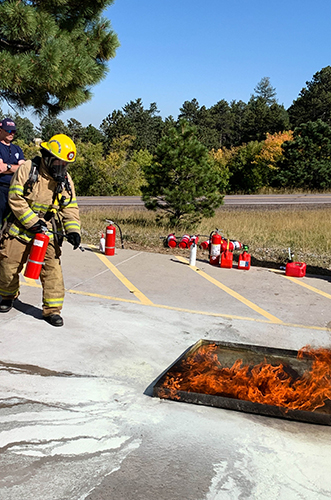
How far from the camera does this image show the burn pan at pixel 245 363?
310 cm

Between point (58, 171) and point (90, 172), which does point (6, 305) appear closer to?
point (58, 171)

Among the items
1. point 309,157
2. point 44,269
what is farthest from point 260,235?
point 309,157

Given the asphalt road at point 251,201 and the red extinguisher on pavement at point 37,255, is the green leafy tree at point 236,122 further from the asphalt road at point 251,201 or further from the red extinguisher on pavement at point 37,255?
the red extinguisher on pavement at point 37,255

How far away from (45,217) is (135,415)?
2319 mm

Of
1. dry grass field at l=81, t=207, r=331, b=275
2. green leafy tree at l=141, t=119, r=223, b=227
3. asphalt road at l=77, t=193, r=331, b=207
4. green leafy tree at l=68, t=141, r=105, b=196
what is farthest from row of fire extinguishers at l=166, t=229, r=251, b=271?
green leafy tree at l=68, t=141, r=105, b=196

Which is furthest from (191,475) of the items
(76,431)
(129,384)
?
(129,384)

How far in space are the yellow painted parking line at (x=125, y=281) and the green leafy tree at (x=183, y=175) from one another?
13.0 feet

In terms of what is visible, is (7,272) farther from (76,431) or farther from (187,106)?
(187,106)

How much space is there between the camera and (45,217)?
4.61 metres

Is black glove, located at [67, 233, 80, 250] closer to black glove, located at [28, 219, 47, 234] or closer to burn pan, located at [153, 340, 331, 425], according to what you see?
black glove, located at [28, 219, 47, 234]

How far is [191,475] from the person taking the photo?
8.30 feet

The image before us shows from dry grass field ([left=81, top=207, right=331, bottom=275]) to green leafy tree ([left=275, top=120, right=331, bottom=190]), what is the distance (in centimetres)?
1765

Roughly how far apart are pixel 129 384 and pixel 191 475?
3.80 feet

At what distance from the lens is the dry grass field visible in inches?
360
